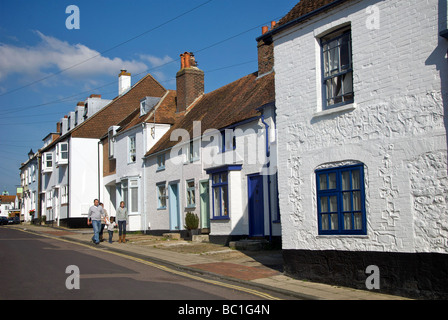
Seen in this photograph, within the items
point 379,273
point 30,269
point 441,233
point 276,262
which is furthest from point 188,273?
point 441,233

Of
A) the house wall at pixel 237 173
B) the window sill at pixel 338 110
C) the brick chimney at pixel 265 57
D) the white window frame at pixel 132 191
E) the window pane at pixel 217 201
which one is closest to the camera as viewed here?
the window sill at pixel 338 110

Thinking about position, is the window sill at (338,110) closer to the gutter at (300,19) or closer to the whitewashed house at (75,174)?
the gutter at (300,19)

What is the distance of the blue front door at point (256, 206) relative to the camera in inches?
710

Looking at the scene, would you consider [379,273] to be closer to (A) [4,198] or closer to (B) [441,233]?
(B) [441,233]

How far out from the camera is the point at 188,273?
12.8 meters

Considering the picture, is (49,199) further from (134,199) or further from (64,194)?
(134,199)

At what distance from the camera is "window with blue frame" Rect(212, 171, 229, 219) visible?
64.0 feet

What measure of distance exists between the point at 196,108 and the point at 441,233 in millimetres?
19123

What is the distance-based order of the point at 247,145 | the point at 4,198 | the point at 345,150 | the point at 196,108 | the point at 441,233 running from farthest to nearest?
the point at 4,198, the point at 196,108, the point at 247,145, the point at 345,150, the point at 441,233

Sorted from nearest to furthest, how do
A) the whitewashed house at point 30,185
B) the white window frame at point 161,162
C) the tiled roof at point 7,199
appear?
the white window frame at point 161,162 < the whitewashed house at point 30,185 < the tiled roof at point 7,199

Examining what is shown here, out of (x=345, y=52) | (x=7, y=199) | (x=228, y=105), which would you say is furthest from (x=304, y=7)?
(x=7, y=199)

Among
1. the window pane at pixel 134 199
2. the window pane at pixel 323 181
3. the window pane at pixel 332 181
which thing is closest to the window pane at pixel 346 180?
the window pane at pixel 332 181

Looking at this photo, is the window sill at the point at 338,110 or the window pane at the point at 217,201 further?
the window pane at the point at 217,201

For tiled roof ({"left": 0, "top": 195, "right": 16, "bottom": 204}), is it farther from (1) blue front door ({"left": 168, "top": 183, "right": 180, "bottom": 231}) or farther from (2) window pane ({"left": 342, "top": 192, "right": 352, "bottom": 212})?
(2) window pane ({"left": 342, "top": 192, "right": 352, "bottom": 212})
